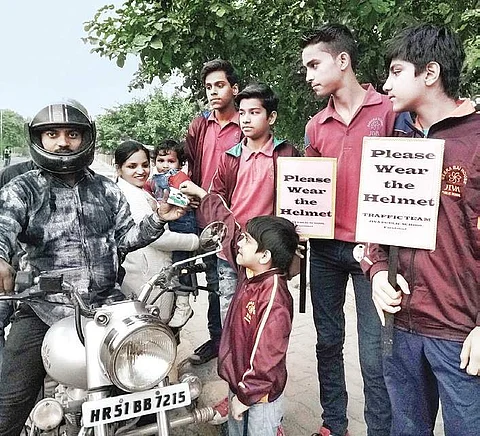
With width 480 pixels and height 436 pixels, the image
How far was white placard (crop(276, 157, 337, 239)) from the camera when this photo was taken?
251 centimetres

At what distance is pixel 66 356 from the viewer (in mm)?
1896

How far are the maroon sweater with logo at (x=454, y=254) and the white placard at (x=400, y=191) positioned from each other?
41 millimetres

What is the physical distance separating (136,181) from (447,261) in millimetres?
1989

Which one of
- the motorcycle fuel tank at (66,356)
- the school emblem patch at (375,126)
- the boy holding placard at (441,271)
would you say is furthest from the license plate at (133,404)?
the school emblem patch at (375,126)

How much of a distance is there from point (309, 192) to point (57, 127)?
117cm

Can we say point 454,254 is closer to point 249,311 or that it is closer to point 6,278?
point 249,311

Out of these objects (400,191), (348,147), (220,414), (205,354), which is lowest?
(205,354)

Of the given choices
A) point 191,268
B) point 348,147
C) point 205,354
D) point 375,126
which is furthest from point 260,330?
point 205,354

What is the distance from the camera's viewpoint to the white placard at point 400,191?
1781 millimetres

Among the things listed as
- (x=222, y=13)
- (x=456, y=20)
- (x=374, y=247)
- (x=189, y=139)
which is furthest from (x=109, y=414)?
(x=456, y=20)

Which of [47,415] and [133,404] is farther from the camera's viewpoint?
[47,415]

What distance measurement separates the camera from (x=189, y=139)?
12.1 feet

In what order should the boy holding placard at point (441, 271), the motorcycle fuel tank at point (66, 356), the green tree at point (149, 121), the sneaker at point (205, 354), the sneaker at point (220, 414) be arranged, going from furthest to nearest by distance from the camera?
the green tree at point (149, 121) < the sneaker at point (205, 354) < the sneaker at point (220, 414) < the motorcycle fuel tank at point (66, 356) < the boy holding placard at point (441, 271)

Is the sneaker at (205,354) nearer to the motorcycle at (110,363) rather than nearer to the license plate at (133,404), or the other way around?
the motorcycle at (110,363)
